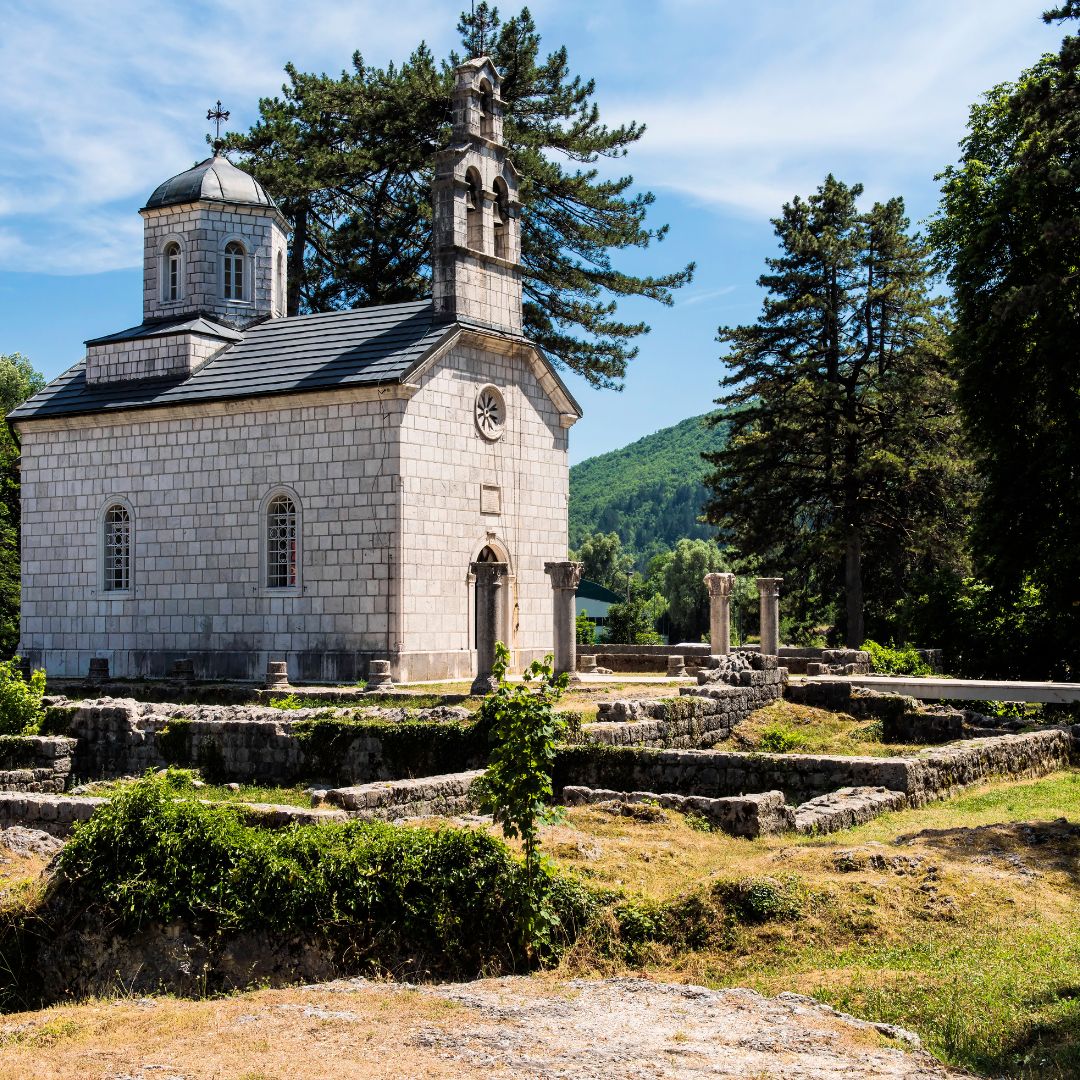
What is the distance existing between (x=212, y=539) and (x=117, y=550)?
339 cm

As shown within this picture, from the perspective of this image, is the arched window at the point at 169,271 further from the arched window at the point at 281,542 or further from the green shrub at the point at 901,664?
the green shrub at the point at 901,664

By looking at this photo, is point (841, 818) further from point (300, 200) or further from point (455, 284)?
point (300, 200)

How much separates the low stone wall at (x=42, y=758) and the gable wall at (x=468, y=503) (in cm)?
817

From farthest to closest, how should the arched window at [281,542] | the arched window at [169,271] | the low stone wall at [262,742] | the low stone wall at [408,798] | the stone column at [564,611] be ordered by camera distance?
the arched window at [169,271], the arched window at [281,542], the stone column at [564,611], the low stone wall at [262,742], the low stone wall at [408,798]

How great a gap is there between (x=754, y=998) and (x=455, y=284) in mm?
22018

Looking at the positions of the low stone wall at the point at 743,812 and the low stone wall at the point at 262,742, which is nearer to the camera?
the low stone wall at the point at 743,812

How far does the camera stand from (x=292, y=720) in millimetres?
18797

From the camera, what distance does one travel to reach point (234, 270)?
110ft

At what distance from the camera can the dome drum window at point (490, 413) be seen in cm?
2828

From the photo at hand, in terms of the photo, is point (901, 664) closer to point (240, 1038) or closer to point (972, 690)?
point (972, 690)

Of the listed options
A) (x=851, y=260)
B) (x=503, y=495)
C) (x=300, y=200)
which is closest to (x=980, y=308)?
(x=503, y=495)

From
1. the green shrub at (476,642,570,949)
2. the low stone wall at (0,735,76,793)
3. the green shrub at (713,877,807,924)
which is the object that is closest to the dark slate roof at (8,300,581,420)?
the low stone wall at (0,735,76,793)

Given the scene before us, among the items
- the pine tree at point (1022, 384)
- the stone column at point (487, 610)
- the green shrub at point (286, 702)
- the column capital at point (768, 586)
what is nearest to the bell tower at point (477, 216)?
the stone column at point (487, 610)

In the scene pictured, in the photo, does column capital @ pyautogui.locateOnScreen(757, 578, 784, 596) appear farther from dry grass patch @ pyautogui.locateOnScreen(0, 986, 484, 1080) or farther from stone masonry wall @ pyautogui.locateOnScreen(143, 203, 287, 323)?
dry grass patch @ pyautogui.locateOnScreen(0, 986, 484, 1080)
